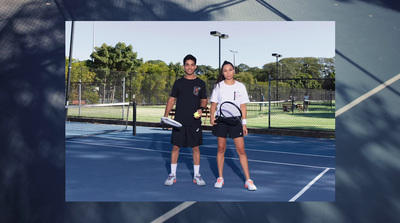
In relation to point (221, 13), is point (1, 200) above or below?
below

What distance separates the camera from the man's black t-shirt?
226 inches

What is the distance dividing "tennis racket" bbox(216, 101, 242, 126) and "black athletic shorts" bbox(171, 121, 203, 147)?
0.37 meters

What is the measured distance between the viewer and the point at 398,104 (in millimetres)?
3967

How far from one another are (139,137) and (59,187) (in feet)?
28.5

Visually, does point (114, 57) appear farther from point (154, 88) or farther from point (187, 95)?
point (187, 95)

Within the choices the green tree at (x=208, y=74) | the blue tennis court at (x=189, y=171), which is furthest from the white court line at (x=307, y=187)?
the green tree at (x=208, y=74)

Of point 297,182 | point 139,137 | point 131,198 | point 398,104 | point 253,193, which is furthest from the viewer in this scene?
point 139,137

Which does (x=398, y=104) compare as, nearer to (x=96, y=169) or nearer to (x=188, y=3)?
(x=188, y=3)

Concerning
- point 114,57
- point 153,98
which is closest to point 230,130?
point 153,98

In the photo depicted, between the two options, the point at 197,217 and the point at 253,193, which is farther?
the point at 253,193

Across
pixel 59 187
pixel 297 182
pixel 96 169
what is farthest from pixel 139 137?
pixel 59 187

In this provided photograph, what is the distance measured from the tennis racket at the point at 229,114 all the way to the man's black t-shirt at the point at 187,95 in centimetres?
38

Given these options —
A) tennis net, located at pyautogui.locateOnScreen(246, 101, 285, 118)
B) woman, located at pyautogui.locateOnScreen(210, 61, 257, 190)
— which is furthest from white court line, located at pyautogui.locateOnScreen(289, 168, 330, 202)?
tennis net, located at pyautogui.locateOnScreen(246, 101, 285, 118)

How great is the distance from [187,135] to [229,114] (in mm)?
651
